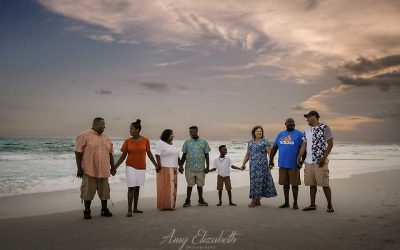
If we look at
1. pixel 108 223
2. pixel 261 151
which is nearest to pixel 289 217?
pixel 261 151

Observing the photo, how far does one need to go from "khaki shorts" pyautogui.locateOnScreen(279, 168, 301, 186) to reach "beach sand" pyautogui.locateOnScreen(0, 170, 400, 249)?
591mm

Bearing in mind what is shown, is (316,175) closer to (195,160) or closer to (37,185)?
(195,160)

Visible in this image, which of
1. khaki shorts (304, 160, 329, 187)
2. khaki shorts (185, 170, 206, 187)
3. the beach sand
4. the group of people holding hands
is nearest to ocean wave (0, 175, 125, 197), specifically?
the beach sand

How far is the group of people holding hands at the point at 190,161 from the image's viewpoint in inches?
293

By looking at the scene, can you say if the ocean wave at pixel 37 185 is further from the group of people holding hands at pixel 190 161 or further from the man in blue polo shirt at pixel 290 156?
the man in blue polo shirt at pixel 290 156

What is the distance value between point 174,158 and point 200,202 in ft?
4.30

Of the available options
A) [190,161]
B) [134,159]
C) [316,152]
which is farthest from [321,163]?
[134,159]

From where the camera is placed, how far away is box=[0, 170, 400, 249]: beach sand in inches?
206

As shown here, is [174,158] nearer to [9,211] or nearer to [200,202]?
[200,202]

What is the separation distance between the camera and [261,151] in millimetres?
8641

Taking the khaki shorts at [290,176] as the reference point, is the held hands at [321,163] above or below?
above

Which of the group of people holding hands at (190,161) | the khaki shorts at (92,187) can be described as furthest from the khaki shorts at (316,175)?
the khaki shorts at (92,187)

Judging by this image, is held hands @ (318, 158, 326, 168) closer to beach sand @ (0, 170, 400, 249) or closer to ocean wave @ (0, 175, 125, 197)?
beach sand @ (0, 170, 400, 249)

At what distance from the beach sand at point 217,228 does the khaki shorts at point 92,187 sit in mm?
452
